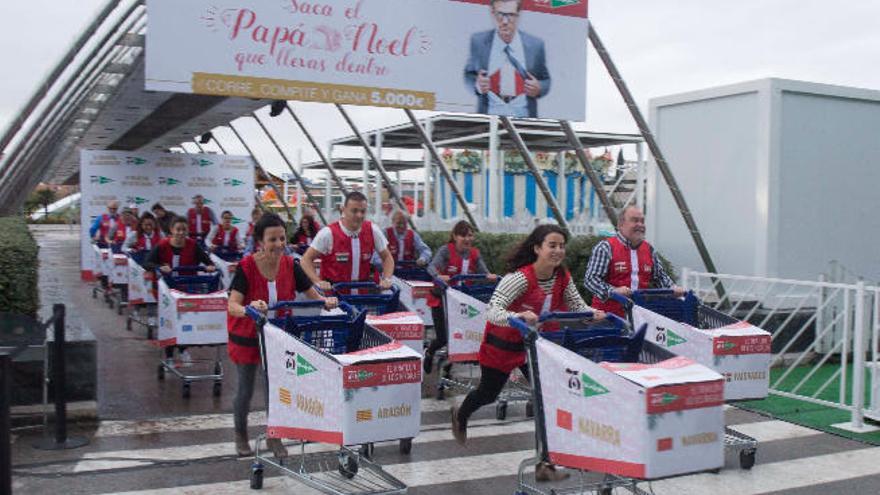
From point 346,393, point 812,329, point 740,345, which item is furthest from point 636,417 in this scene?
point 812,329

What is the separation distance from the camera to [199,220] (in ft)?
67.8

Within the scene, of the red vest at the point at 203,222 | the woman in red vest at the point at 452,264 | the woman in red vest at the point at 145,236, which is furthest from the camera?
the red vest at the point at 203,222

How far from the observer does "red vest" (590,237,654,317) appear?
7.84 metres

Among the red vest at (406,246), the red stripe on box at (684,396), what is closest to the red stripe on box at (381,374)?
the red stripe on box at (684,396)

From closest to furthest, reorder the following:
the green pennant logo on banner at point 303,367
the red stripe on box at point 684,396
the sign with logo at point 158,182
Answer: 1. the red stripe on box at point 684,396
2. the green pennant logo on banner at point 303,367
3. the sign with logo at point 158,182

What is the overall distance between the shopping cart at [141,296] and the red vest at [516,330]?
755 cm

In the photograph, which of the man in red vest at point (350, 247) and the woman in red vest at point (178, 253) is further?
the woman in red vest at point (178, 253)

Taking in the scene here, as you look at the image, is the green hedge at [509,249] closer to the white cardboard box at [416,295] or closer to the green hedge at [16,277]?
the white cardboard box at [416,295]

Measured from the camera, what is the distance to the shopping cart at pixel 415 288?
37.6 feet

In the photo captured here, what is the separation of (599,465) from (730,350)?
232 cm

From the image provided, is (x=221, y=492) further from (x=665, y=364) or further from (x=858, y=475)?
(x=858, y=475)

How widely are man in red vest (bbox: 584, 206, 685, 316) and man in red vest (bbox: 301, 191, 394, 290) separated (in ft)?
6.44

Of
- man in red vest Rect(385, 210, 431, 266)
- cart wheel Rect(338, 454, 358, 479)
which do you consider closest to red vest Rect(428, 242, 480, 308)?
Result: man in red vest Rect(385, 210, 431, 266)

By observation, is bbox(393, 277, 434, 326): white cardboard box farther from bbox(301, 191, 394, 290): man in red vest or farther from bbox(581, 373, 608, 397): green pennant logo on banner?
bbox(581, 373, 608, 397): green pennant logo on banner
